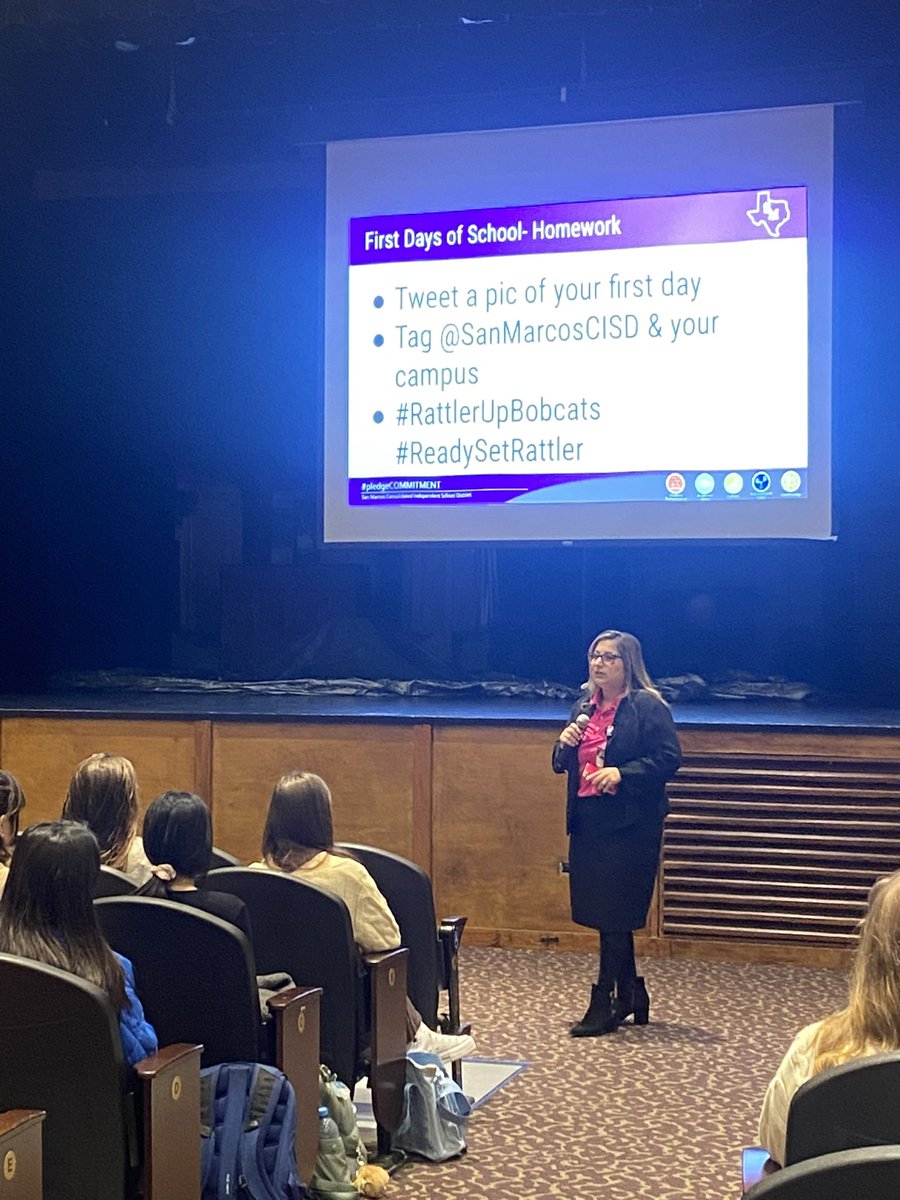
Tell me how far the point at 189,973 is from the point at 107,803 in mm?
901

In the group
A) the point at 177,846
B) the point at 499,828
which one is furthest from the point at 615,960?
the point at 177,846

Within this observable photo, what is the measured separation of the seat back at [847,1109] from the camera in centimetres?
163

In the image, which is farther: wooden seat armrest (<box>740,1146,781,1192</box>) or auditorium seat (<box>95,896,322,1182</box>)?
auditorium seat (<box>95,896,322,1182</box>)

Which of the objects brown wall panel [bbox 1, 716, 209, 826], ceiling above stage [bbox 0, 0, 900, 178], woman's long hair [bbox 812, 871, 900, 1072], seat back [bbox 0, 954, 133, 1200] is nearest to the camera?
woman's long hair [bbox 812, 871, 900, 1072]

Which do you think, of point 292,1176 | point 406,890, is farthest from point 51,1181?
point 406,890

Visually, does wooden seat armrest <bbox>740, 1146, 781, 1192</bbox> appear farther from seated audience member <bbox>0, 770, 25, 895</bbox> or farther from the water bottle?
seated audience member <bbox>0, 770, 25, 895</bbox>

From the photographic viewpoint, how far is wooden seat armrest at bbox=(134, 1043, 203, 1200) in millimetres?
2391

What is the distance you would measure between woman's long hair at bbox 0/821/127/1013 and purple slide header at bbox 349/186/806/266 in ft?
16.4

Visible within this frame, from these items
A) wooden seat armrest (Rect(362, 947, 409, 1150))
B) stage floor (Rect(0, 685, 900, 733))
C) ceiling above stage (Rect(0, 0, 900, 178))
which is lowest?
wooden seat armrest (Rect(362, 947, 409, 1150))

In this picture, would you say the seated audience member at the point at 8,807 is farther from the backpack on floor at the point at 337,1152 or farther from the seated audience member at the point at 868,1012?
the seated audience member at the point at 868,1012

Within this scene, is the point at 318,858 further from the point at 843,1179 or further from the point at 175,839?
the point at 843,1179

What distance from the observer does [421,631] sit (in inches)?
312

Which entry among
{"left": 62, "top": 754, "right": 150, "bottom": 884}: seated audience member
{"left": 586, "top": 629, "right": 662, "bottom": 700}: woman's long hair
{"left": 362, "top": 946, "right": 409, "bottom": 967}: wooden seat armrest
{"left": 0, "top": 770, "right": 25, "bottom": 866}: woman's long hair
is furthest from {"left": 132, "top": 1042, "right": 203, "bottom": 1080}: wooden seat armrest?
{"left": 586, "top": 629, "right": 662, "bottom": 700}: woman's long hair

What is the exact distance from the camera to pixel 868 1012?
1896 millimetres
